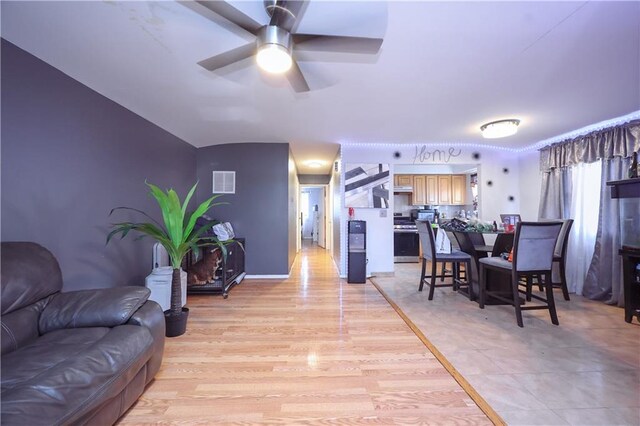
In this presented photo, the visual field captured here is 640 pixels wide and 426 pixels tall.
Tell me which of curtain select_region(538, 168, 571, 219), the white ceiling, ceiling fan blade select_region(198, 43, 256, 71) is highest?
the white ceiling

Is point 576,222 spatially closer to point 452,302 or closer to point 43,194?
point 452,302

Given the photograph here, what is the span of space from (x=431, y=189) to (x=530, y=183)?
204 cm

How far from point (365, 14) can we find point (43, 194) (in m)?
2.42

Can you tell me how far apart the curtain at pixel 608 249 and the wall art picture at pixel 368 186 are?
2.54 metres

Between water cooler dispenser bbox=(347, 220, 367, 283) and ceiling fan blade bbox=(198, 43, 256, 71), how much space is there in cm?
277

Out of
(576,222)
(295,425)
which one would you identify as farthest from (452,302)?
(295,425)

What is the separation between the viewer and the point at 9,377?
98 cm

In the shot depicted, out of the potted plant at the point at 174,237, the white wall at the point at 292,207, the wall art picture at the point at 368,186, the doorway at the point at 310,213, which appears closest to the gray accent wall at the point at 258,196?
the white wall at the point at 292,207

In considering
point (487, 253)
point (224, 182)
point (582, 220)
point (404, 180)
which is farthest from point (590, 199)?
point (224, 182)

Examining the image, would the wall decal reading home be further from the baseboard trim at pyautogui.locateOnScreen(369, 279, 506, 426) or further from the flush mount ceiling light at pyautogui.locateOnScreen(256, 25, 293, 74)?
the flush mount ceiling light at pyautogui.locateOnScreen(256, 25, 293, 74)

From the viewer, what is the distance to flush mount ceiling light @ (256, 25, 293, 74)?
1.38 meters

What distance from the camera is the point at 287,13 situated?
1302 millimetres

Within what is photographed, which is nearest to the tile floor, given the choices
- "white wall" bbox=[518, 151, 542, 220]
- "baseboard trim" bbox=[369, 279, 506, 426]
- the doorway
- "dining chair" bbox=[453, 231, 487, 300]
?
"baseboard trim" bbox=[369, 279, 506, 426]

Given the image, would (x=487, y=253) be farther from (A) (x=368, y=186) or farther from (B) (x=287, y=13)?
(B) (x=287, y=13)
